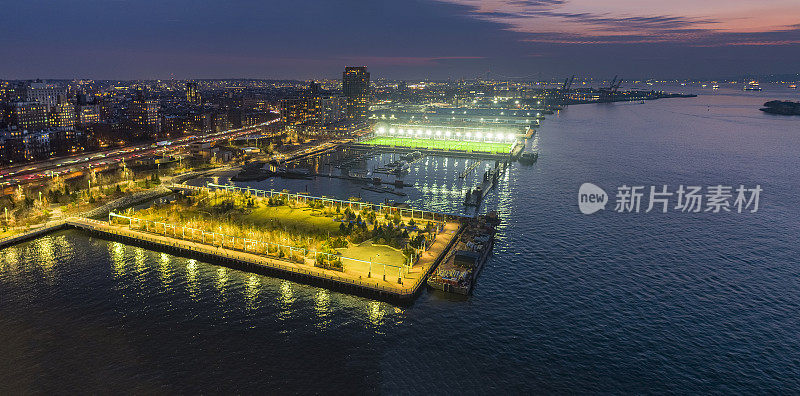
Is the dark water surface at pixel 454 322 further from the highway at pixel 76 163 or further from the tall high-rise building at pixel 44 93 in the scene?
the tall high-rise building at pixel 44 93

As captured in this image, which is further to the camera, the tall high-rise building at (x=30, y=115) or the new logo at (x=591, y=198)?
the tall high-rise building at (x=30, y=115)

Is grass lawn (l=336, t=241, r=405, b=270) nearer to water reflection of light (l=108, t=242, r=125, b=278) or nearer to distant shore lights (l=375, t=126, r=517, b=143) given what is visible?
water reflection of light (l=108, t=242, r=125, b=278)

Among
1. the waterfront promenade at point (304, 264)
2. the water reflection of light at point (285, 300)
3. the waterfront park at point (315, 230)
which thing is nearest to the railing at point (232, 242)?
the waterfront park at point (315, 230)

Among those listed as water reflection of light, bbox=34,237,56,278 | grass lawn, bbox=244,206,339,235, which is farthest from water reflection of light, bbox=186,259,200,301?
water reflection of light, bbox=34,237,56,278

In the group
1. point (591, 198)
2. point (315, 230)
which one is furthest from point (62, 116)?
point (591, 198)

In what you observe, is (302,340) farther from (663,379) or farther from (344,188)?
(344,188)

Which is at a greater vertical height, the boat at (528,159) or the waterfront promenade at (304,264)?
the boat at (528,159)

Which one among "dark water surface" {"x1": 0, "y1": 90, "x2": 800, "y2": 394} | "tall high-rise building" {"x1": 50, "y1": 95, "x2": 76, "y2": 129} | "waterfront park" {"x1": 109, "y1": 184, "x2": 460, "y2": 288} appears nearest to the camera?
"dark water surface" {"x1": 0, "y1": 90, "x2": 800, "y2": 394}
